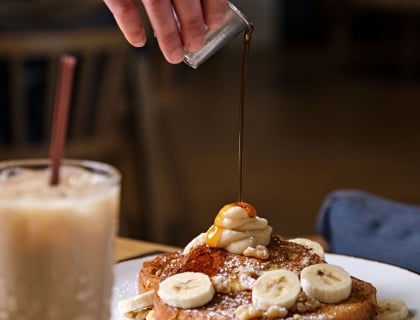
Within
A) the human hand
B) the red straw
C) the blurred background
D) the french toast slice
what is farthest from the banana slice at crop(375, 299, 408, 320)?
the blurred background

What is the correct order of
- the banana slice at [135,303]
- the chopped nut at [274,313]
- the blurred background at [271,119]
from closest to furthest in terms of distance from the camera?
the chopped nut at [274,313] → the banana slice at [135,303] → the blurred background at [271,119]

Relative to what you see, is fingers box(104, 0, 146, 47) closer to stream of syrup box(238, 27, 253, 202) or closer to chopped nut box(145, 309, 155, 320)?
stream of syrup box(238, 27, 253, 202)

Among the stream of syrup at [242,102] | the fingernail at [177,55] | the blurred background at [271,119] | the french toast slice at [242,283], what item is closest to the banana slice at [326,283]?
the french toast slice at [242,283]

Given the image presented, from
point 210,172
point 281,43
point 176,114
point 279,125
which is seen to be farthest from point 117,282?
point 281,43

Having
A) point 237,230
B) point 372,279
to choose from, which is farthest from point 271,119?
point 237,230

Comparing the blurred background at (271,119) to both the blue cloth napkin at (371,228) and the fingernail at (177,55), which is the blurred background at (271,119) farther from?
the fingernail at (177,55)

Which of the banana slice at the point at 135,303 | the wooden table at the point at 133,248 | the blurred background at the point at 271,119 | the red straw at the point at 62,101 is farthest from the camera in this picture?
the blurred background at the point at 271,119
